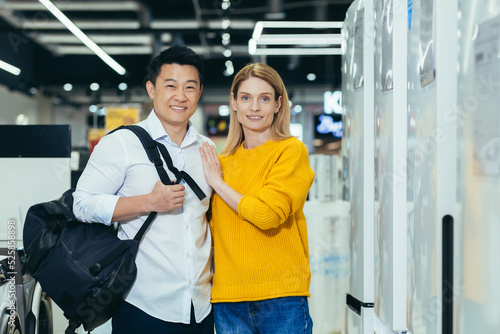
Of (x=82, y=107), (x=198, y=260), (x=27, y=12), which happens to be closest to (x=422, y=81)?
(x=198, y=260)

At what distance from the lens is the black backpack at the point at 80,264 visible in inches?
65.3

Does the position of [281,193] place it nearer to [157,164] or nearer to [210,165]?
[210,165]

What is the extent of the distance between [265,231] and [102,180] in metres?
0.60

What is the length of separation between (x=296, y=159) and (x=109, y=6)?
8510mm

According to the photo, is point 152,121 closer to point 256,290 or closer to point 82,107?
point 256,290

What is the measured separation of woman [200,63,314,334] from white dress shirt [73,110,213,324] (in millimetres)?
102

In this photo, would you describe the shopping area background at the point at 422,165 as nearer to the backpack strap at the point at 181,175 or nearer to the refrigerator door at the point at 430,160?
the refrigerator door at the point at 430,160

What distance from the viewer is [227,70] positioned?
546 inches

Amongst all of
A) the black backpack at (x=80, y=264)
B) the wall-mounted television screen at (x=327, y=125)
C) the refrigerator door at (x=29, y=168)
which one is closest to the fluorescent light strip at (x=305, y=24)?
the refrigerator door at (x=29, y=168)

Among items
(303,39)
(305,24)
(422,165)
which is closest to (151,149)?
(422,165)

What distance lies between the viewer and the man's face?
6.07 feet

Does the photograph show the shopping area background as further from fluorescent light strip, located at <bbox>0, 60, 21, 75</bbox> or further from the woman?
fluorescent light strip, located at <bbox>0, 60, 21, 75</bbox>

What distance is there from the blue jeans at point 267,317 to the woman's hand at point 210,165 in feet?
1.47

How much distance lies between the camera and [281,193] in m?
1.70
